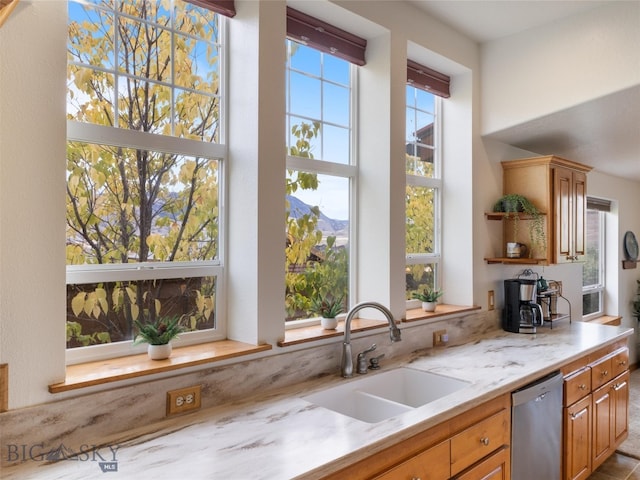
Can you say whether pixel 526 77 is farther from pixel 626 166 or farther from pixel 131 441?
pixel 131 441

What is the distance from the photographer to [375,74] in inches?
104

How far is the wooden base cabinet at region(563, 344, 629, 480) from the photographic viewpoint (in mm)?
2547

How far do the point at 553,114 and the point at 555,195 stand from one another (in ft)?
1.88

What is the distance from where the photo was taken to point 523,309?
3.20m

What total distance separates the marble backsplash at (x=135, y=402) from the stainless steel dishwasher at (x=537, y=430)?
2.62 feet

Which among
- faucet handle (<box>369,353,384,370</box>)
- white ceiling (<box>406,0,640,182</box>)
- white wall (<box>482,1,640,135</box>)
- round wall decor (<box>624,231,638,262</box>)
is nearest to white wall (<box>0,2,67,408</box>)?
faucet handle (<box>369,353,384,370</box>)

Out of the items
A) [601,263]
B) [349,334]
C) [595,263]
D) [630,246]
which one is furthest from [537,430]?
[630,246]

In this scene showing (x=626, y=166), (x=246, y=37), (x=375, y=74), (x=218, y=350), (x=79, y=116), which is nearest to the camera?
(x=79, y=116)

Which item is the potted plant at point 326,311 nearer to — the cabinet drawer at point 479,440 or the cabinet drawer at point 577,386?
the cabinet drawer at point 479,440

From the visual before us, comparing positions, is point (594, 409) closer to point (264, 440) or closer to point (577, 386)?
point (577, 386)

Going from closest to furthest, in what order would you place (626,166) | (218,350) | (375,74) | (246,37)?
(218,350), (246,37), (375,74), (626,166)

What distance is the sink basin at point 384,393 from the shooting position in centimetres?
196

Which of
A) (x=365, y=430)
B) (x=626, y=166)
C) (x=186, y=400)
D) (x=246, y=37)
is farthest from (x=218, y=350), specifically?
(x=626, y=166)

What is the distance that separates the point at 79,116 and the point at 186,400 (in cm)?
114
